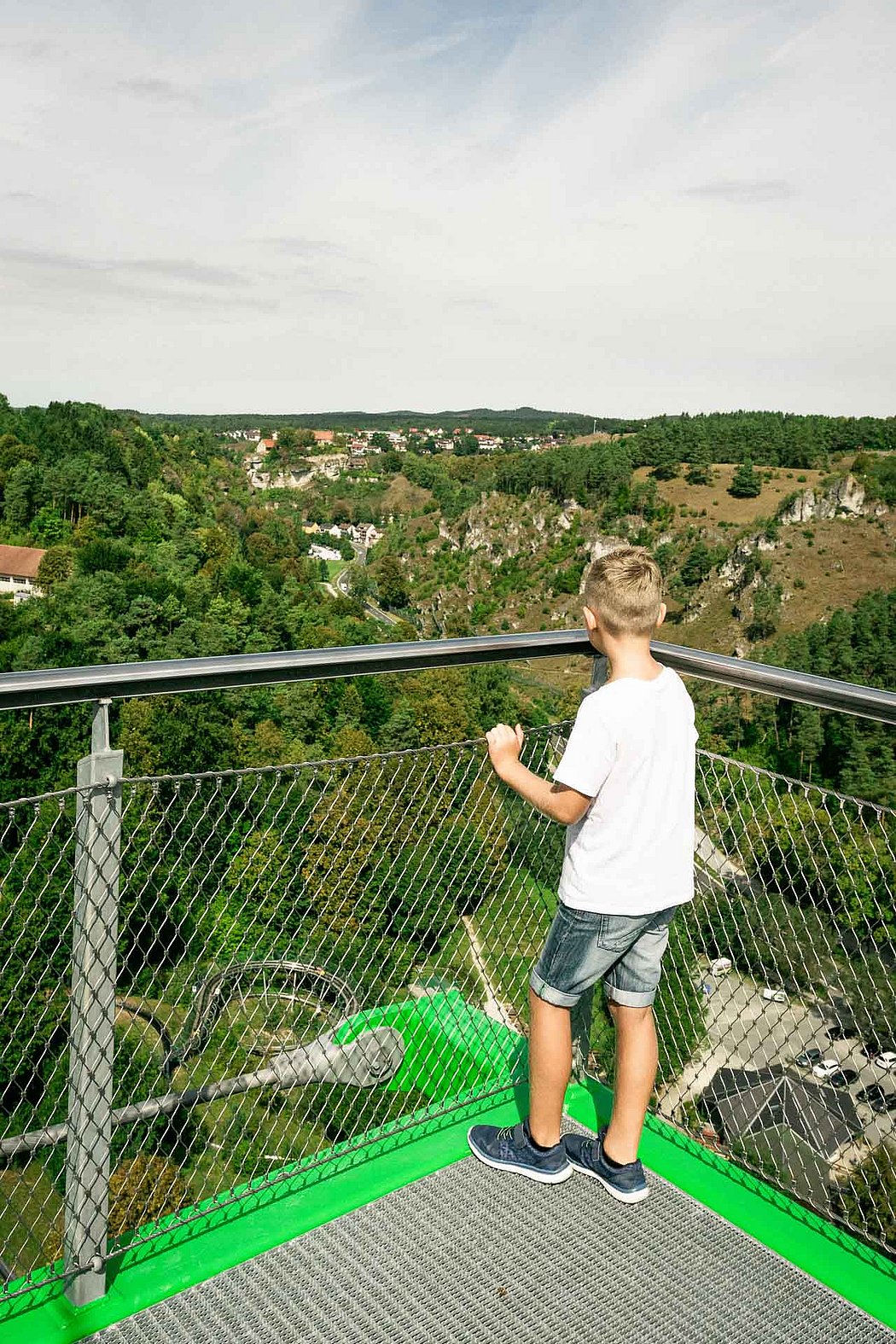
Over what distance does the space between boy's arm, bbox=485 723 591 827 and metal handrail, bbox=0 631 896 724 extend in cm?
26

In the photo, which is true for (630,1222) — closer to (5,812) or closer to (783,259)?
(5,812)

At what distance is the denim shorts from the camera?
5.94 ft

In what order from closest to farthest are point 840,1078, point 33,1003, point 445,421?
1. point 840,1078
2. point 33,1003
3. point 445,421

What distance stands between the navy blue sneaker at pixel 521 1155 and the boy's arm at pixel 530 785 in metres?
0.77

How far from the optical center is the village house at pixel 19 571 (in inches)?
2229

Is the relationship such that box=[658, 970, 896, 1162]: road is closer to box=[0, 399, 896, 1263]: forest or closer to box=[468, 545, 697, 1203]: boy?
box=[0, 399, 896, 1263]: forest

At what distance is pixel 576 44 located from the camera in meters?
8.95

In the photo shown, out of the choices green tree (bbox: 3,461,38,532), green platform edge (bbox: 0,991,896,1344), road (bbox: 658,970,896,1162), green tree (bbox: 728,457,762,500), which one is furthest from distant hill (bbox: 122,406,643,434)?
green platform edge (bbox: 0,991,896,1344)

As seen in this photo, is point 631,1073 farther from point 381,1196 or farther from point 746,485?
point 746,485

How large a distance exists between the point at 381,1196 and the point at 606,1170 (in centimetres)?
48

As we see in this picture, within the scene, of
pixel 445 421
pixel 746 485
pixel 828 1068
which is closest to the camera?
pixel 828 1068

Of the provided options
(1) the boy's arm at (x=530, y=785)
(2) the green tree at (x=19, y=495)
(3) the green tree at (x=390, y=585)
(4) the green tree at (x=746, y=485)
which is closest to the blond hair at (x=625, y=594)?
(1) the boy's arm at (x=530, y=785)

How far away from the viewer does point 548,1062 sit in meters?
1.89

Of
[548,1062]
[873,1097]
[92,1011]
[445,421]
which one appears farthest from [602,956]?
[445,421]
